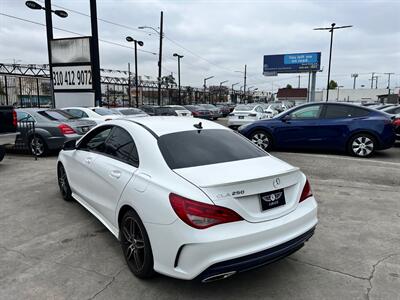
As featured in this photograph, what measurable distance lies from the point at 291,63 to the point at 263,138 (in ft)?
175

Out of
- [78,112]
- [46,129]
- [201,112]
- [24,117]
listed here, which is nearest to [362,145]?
[46,129]

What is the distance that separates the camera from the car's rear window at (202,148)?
3312 mm

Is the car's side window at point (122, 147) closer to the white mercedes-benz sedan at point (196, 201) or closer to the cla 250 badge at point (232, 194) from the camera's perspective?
the white mercedes-benz sedan at point (196, 201)

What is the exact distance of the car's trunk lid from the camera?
110 inches

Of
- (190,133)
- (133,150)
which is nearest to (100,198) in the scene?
(133,150)

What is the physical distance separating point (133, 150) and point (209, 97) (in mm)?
78795

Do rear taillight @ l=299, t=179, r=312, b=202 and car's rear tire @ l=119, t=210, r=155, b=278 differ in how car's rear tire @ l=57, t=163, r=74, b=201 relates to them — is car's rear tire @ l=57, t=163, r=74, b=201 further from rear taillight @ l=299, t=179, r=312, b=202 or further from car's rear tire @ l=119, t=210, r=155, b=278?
rear taillight @ l=299, t=179, r=312, b=202

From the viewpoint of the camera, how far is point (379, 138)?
949 cm

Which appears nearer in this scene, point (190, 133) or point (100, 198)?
point (190, 133)

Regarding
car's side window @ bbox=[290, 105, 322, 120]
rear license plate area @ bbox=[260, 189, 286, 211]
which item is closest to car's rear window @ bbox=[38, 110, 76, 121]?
car's side window @ bbox=[290, 105, 322, 120]

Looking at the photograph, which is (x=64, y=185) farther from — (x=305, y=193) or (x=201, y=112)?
(x=201, y=112)

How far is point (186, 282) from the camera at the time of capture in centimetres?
323

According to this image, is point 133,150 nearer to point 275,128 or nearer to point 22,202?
point 22,202

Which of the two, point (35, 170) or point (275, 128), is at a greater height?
point (275, 128)
